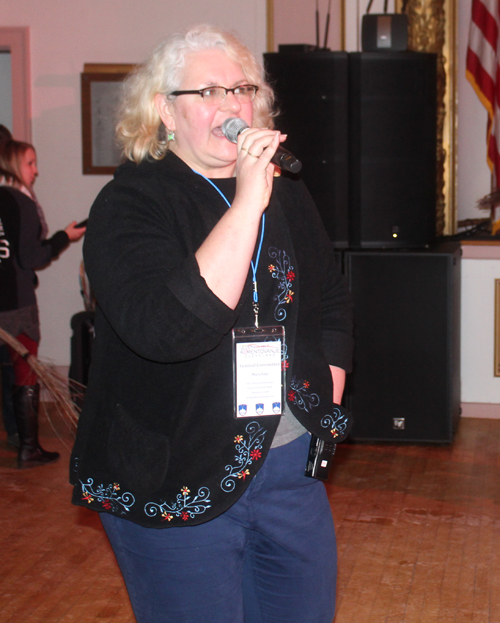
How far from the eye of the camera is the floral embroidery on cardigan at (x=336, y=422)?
1292 mm

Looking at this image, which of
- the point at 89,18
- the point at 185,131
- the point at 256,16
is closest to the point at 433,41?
the point at 256,16

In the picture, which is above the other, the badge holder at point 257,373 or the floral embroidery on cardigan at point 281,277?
the floral embroidery on cardigan at point 281,277

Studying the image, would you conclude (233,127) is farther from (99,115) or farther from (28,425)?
(99,115)

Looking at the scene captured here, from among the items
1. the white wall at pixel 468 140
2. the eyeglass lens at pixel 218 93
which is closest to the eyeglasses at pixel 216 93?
the eyeglass lens at pixel 218 93

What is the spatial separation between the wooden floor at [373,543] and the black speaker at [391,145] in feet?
3.58

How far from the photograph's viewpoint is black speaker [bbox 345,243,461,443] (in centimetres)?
373

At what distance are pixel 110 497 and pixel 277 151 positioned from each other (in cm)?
58

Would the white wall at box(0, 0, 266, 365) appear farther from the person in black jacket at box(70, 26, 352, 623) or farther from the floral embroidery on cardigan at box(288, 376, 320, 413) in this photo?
the floral embroidery on cardigan at box(288, 376, 320, 413)

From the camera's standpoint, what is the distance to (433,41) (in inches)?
172

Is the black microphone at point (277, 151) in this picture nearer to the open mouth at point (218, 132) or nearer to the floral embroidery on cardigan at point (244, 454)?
the open mouth at point (218, 132)

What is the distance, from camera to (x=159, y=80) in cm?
125

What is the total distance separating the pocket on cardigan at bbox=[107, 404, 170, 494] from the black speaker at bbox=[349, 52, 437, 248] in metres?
2.74

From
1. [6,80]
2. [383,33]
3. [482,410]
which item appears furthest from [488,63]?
[6,80]

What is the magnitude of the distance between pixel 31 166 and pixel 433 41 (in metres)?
2.33
